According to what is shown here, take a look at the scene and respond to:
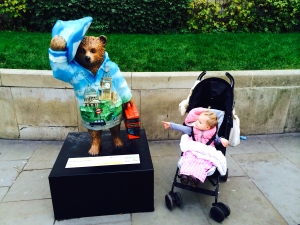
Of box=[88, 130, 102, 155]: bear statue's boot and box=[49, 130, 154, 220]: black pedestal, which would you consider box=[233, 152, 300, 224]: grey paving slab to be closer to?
box=[49, 130, 154, 220]: black pedestal

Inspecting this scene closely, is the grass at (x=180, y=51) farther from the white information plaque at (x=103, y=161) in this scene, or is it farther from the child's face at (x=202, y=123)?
the white information plaque at (x=103, y=161)

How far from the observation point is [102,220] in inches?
124

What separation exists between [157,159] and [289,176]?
5.78ft

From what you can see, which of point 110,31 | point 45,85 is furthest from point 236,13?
point 45,85

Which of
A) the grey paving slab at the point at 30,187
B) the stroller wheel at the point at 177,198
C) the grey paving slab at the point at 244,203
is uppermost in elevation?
the stroller wheel at the point at 177,198

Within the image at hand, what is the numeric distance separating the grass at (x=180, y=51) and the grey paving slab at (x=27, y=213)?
7.93 feet

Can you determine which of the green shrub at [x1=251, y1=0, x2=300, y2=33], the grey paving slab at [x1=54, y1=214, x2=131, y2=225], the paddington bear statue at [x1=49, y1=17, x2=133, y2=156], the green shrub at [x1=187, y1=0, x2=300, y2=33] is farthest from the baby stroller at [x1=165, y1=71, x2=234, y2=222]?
the green shrub at [x1=251, y1=0, x2=300, y2=33]

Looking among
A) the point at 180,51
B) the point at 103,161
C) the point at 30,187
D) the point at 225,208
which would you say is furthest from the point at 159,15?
the point at 225,208

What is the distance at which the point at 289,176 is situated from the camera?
12.7 ft

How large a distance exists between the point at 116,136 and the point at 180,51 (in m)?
3.12

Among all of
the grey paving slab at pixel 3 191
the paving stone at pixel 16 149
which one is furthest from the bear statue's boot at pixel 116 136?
the paving stone at pixel 16 149

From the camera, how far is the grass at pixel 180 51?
5.20 meters

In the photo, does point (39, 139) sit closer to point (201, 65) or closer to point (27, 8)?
point (201, 65)

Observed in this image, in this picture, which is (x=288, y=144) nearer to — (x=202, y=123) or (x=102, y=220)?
(x=202, y=123)
